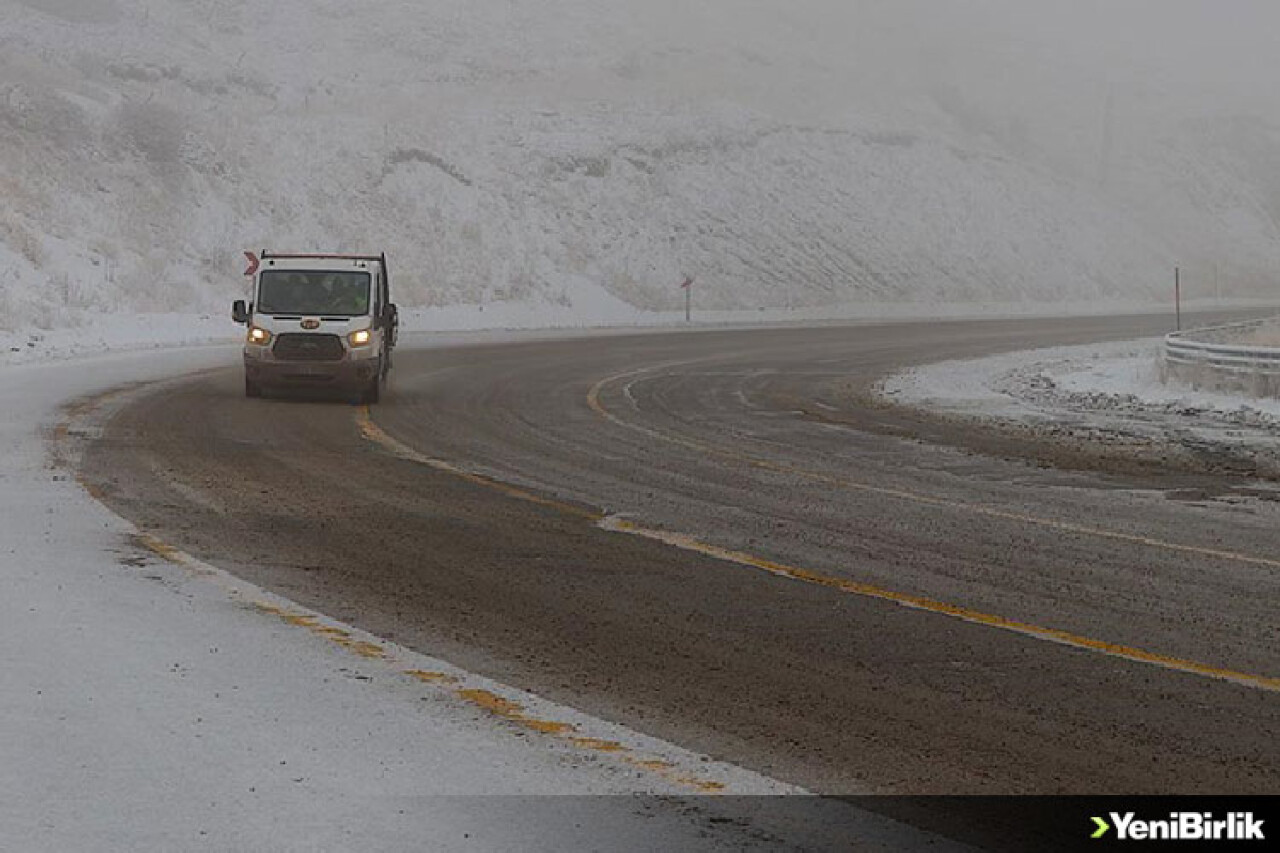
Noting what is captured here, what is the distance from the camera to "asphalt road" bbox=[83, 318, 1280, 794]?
582 centimetres

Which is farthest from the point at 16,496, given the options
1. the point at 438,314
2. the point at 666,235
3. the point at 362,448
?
the point at 666,235

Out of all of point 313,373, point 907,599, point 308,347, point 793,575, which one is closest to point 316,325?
point 308,347

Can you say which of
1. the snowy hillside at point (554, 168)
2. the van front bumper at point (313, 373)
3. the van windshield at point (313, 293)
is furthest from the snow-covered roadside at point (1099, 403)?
the snowy hillside at point (554, 168)

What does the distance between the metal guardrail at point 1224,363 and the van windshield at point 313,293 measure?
486 inches

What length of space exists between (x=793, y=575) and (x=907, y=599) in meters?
0.86

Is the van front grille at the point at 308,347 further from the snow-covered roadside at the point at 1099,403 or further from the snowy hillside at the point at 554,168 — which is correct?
the snowy hillside at the point at 554,168

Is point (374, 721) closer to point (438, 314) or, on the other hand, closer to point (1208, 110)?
point (438, 314)

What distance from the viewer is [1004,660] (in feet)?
22.6

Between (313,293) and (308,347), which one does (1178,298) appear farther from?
(308,347)

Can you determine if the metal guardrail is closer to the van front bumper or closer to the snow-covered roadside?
the snow-covered roadside

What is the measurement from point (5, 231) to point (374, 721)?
36593 mm

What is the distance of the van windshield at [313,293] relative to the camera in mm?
21047

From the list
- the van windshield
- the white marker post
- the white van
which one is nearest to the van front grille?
Result: the white van

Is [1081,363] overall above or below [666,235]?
below
